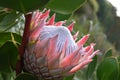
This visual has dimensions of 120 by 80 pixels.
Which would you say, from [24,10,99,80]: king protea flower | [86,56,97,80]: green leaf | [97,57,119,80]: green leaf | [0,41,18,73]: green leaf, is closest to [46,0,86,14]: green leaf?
[24,10,99,80]: king protea flower

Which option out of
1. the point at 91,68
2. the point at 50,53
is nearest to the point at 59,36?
the point at 50,53

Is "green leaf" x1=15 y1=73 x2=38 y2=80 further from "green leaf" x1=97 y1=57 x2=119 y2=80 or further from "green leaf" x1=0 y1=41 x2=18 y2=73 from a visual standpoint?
"green leaf" x1=97 y1=57 x2=119 y2=80

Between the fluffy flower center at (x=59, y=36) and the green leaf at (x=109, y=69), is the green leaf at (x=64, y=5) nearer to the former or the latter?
the fluffy flower center at (x=59, y=36)

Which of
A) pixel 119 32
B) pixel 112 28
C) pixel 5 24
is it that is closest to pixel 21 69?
pixel 5 24

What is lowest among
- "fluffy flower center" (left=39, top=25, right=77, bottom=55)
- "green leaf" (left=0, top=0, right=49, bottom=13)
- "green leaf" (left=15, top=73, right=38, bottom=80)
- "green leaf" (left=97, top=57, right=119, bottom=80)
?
"green leaf" (left=15, top=73, right=38, bottom=80)

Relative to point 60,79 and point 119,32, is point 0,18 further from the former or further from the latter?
point 119,32

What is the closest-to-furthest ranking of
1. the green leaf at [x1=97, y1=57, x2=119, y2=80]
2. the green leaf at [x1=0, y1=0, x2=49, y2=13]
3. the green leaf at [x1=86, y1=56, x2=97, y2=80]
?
the green leaf at [x1=0, y1=0, x2=49, y2=13]
the green leaf at [x1=97, y1=57, x2=119, y2=80]
the green leaf at [x1=86, y1=56, x2=97, y2=80]

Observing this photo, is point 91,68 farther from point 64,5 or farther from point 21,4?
point 21,4
